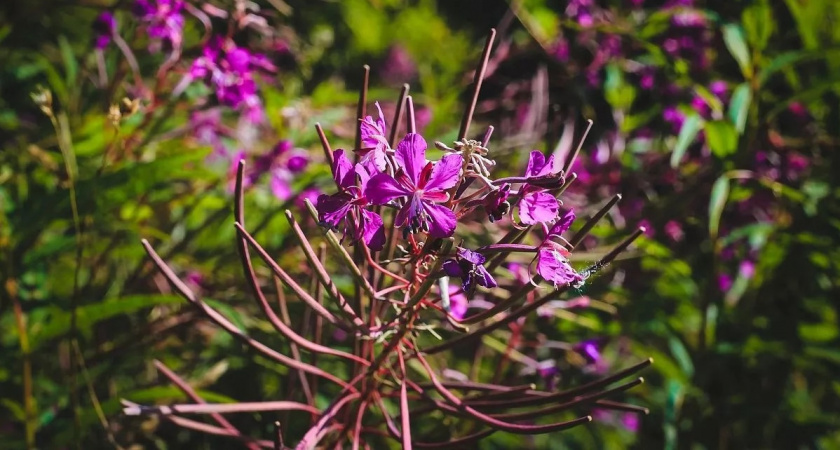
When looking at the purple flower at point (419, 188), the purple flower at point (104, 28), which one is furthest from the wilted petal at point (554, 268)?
the purple flower at point (104, 28)

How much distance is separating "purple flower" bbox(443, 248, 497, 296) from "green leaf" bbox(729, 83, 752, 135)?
989 mm

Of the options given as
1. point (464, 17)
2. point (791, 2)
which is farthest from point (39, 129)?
point (464, 17)

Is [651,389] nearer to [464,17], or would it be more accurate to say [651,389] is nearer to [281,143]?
[281,143]

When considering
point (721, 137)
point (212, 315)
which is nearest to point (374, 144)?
point (212, 315)

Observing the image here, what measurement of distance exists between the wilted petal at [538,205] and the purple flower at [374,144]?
0.14 meters

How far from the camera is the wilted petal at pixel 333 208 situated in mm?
638

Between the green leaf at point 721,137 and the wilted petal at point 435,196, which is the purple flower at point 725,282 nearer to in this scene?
the green leaf at point 721,137

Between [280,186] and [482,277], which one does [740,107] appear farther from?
[482,277]

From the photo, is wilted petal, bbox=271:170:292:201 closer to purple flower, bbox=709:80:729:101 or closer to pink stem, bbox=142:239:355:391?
pink stem, bbox=142:239:355:391

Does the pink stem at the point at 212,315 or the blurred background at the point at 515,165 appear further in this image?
the blurred background at the point at 515,165

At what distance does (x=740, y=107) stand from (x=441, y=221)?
1.07 m

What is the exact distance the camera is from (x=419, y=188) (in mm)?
627

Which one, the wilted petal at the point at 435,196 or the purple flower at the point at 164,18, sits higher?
the wilted petal at the point at 435,196

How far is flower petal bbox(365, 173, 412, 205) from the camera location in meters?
0.61
